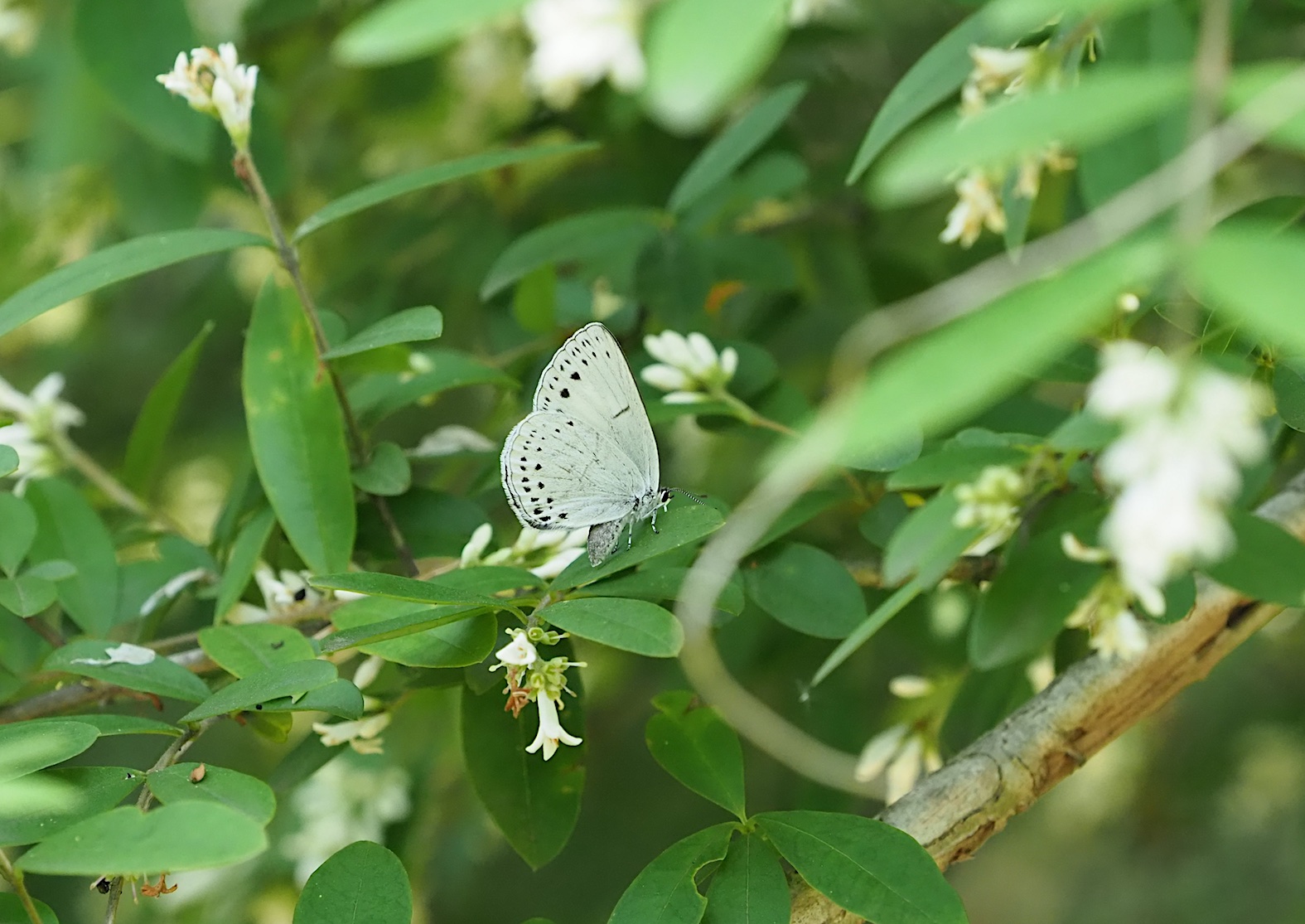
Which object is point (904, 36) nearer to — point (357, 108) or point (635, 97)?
point (635, 97)

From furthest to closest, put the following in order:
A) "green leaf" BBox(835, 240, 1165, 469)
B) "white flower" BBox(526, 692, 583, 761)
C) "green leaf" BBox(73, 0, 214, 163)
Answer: "green leaf" BBox(73, 0, 214, 163) → "white flower" BBox(526, 692, 583, 761) → "green leaf" BBox(835, 240, 1165, 469)

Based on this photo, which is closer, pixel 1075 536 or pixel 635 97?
pixel 1075 536

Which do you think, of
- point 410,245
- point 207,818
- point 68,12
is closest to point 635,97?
point 410,245

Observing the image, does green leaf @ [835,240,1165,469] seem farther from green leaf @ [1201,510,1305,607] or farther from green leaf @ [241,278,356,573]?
green leaf @ [241,278,356,573]

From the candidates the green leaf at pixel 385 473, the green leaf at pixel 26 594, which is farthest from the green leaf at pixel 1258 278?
the green leaf at pixel 26 594

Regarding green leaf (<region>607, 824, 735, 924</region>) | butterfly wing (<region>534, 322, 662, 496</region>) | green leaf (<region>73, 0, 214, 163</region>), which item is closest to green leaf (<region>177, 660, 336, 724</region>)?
green leaf (<region>607, 824, 735, 924</region>)

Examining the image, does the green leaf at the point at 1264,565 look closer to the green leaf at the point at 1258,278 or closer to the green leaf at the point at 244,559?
the green leaf at the point at 1258,278
